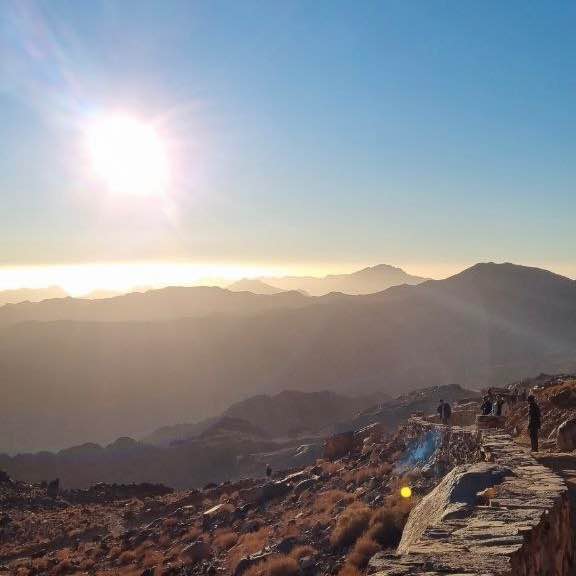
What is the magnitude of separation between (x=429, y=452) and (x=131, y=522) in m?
18.6

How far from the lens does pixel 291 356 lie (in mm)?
150000

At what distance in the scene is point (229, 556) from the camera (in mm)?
16312

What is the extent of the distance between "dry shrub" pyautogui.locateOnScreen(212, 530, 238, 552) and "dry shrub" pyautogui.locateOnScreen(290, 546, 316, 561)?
5.10 metres

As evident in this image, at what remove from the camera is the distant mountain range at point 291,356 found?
12500cm

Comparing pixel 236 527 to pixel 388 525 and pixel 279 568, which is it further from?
pixel 388 525

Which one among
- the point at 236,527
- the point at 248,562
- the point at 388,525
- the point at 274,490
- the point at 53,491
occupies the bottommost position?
the point at 53,491

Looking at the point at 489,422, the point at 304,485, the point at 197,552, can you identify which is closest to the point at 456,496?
the point at 197,552

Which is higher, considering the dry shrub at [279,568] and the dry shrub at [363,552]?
the dry shrub at [363,552]

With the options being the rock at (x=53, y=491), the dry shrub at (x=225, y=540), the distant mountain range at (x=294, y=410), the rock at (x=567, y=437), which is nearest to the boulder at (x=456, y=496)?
the rock at (x=567, y=437)

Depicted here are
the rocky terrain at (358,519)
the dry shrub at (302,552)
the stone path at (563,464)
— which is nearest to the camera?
the rocky terrain at (358,519)

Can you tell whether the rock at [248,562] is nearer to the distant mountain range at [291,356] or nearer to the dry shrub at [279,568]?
the dry shrub at [279,568]

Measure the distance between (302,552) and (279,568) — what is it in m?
1.09

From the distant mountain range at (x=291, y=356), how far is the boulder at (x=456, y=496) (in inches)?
3787

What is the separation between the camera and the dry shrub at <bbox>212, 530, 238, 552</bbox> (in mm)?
17828
